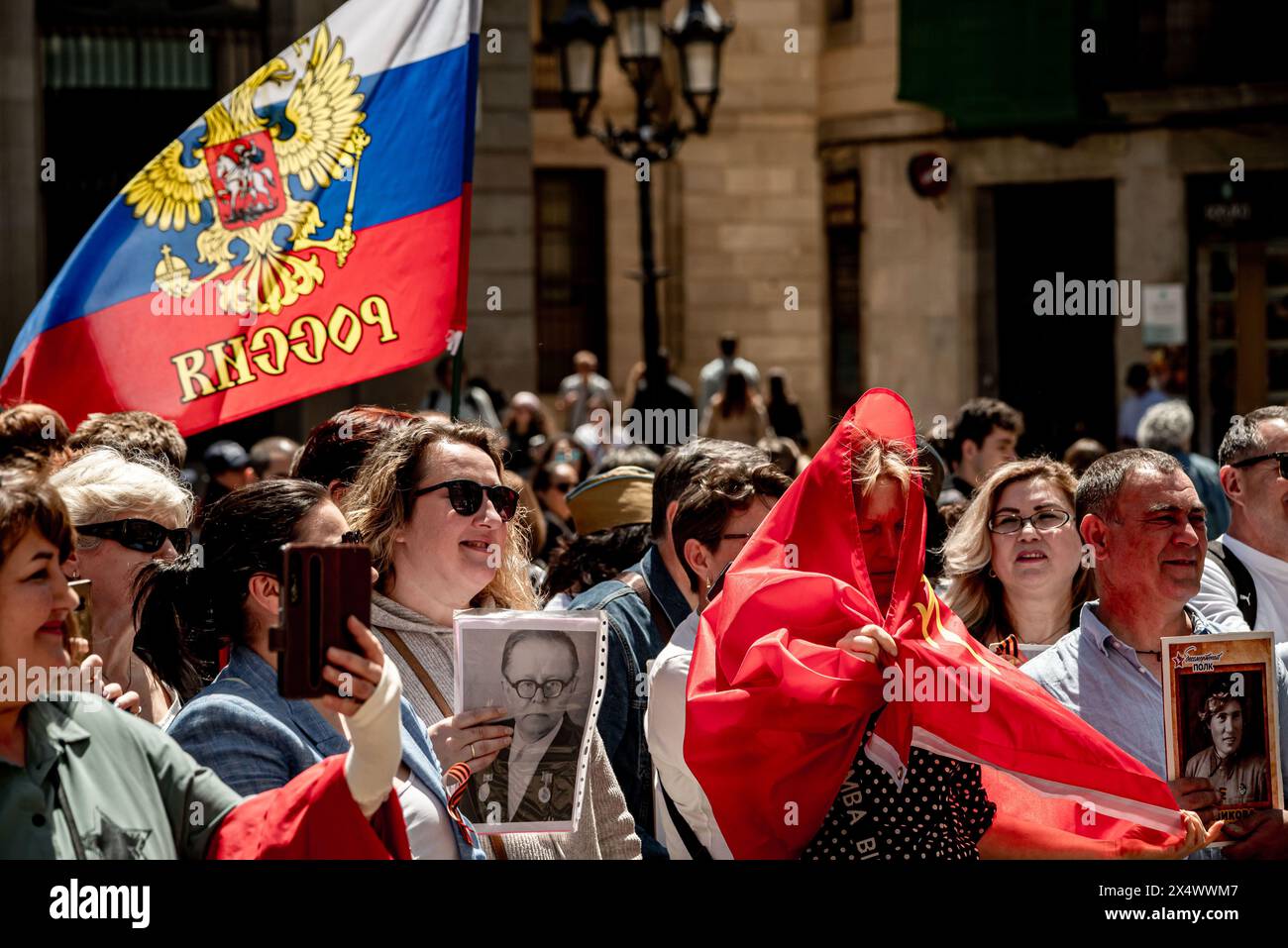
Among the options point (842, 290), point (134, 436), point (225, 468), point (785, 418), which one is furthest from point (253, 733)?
point (842, 290)

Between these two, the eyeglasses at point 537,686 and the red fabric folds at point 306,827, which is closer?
the red fabric folds at point 306,827

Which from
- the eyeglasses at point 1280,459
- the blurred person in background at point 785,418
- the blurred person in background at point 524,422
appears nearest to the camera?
the eyeglasses at point 1280,459

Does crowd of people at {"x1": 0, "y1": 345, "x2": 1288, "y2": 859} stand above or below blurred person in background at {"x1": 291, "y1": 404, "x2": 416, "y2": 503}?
below

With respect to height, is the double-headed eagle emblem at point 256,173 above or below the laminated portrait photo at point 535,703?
above

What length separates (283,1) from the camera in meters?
16.0

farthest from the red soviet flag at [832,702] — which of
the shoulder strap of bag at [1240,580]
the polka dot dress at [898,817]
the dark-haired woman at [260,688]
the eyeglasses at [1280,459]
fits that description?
the eyeglasses at [1280,459]

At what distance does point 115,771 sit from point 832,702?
1.40m

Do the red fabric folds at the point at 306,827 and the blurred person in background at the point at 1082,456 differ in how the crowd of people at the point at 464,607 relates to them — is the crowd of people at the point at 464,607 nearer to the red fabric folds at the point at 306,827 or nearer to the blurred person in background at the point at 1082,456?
the red fabric folds at the point at 306,827

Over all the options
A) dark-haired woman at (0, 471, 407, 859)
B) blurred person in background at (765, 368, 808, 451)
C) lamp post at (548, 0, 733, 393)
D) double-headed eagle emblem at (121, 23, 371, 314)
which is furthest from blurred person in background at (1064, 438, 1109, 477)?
blurred person in background at (765, 368, 808, 451)

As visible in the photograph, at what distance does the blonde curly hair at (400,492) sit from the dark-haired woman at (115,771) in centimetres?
136

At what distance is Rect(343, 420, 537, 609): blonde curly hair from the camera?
4.68 metres

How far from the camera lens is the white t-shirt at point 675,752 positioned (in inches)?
166

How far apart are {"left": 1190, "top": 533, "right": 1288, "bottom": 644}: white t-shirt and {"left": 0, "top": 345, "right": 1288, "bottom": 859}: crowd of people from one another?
11 millimetres

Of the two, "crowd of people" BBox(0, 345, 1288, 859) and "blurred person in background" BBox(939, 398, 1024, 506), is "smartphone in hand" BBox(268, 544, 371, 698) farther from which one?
"blurred person in background" BBox(939, 398, 1024, 506)
